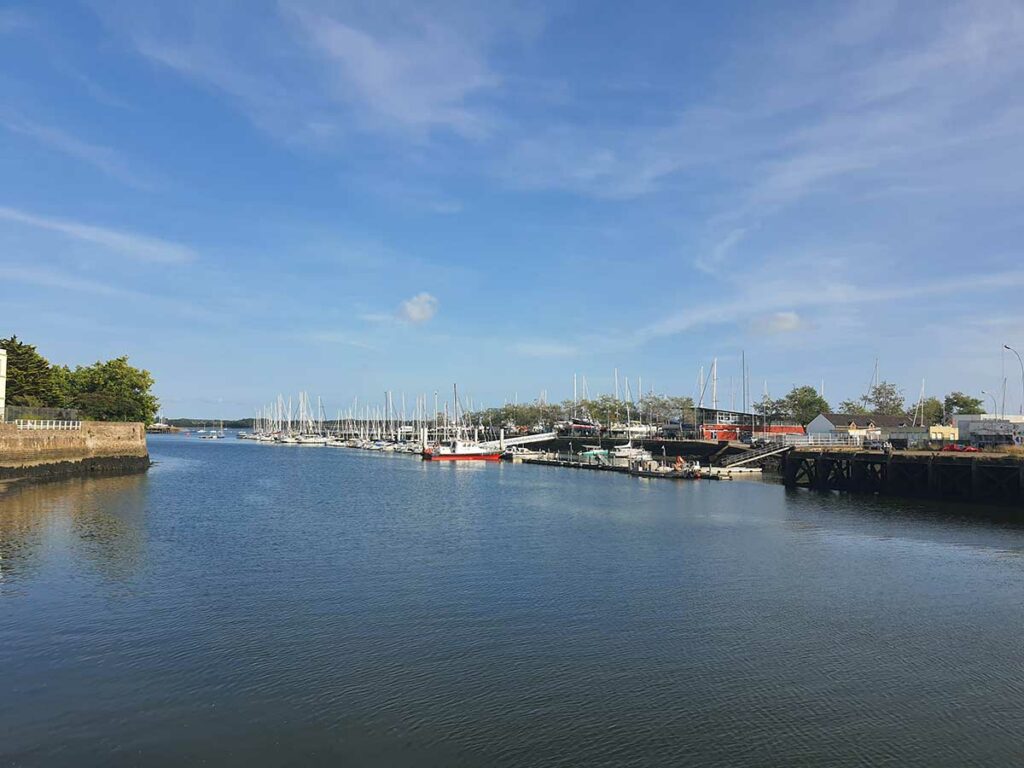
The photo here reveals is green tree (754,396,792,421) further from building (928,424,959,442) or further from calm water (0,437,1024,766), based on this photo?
calm water (0,437,1024,766)

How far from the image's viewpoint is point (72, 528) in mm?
38844

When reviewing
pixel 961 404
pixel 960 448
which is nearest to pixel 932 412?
pixel 961 404

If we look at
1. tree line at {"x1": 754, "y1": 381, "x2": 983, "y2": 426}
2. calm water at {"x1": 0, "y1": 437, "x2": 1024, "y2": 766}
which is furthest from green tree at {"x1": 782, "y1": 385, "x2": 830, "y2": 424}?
calm water at {"x1": 0, "y1": 437, "x2": 1024, "y2": 766}

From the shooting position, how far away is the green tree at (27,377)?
276ft

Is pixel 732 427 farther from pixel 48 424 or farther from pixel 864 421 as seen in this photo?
pixel 48 424

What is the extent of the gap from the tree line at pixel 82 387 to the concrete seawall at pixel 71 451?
33.4 feet

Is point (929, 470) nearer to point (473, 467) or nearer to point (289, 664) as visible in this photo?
point (289, 664)

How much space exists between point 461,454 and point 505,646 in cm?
10822

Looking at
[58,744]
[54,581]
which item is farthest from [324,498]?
[58,744]

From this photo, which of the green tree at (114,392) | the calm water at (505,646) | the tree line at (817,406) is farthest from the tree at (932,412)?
the green tree at (114,392)

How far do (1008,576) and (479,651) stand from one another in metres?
23.8

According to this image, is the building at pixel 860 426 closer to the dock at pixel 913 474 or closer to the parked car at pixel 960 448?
the dock at pixel 913 474

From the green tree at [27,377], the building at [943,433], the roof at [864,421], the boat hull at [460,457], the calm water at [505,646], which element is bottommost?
the calm water at [505,646]

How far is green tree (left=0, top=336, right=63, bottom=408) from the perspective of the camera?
3317 inches
